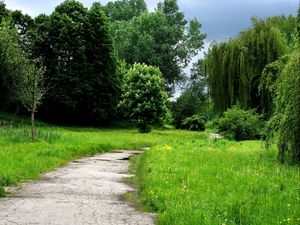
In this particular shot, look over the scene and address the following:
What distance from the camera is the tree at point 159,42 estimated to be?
235 feet

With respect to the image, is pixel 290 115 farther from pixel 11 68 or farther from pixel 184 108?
pixel 184 108

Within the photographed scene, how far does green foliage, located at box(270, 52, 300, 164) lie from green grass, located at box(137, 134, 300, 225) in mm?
676

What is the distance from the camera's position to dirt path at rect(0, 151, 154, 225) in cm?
898

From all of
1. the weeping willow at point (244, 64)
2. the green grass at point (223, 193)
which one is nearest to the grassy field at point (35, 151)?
the green grass at point (223, 193)

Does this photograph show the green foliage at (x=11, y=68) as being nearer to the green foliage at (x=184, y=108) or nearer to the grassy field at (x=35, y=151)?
the grassy field at (x=35, y=151)

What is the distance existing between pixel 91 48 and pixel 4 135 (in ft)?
89.7

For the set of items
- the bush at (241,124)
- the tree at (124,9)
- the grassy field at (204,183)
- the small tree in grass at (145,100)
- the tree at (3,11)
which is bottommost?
the grassy field at (204,183)

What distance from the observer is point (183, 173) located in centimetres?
1417

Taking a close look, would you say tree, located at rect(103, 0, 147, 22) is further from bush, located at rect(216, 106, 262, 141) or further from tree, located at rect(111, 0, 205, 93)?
bush, located at rect(216, 106, 262, 141)

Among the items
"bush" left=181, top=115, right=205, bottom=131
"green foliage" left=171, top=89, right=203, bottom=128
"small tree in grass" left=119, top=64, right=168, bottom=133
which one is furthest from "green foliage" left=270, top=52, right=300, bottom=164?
"green foliage" left=171, top=89, right=203, bottom=128

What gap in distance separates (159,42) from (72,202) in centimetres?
6599

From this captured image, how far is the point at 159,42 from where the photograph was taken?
75.4 m

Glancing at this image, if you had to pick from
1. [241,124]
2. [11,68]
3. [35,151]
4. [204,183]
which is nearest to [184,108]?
[241,124]

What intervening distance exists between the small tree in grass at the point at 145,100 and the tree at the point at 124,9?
141 ft
